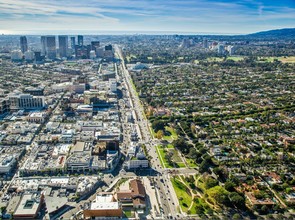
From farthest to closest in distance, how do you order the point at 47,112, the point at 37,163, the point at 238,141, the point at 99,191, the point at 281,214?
1. the point at 47,112
2. the point at 238,141
3. the point at 37,163
4. the point at 99,191
5. the point at 281,214

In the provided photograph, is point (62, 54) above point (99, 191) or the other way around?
above

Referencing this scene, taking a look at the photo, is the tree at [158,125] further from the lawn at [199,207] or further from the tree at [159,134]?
the lawn at [199,207]

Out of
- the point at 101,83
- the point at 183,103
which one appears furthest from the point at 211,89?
the point at 101,83

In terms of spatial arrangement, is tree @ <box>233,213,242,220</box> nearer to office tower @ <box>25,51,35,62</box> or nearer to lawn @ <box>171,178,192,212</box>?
lawn @ <box>171,178,192,212</box>

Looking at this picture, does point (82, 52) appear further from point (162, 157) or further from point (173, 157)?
point (173, 157)

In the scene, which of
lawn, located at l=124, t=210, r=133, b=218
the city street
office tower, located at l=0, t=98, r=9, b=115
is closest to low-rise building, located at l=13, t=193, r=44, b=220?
lawn, located at l=124, t=210, r=133, b=218

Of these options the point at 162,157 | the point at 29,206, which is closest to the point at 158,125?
the point at 162,157

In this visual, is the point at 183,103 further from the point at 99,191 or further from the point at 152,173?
the point at 99,191

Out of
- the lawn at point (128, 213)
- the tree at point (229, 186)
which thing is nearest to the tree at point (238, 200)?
the tree at point (229, 186)
